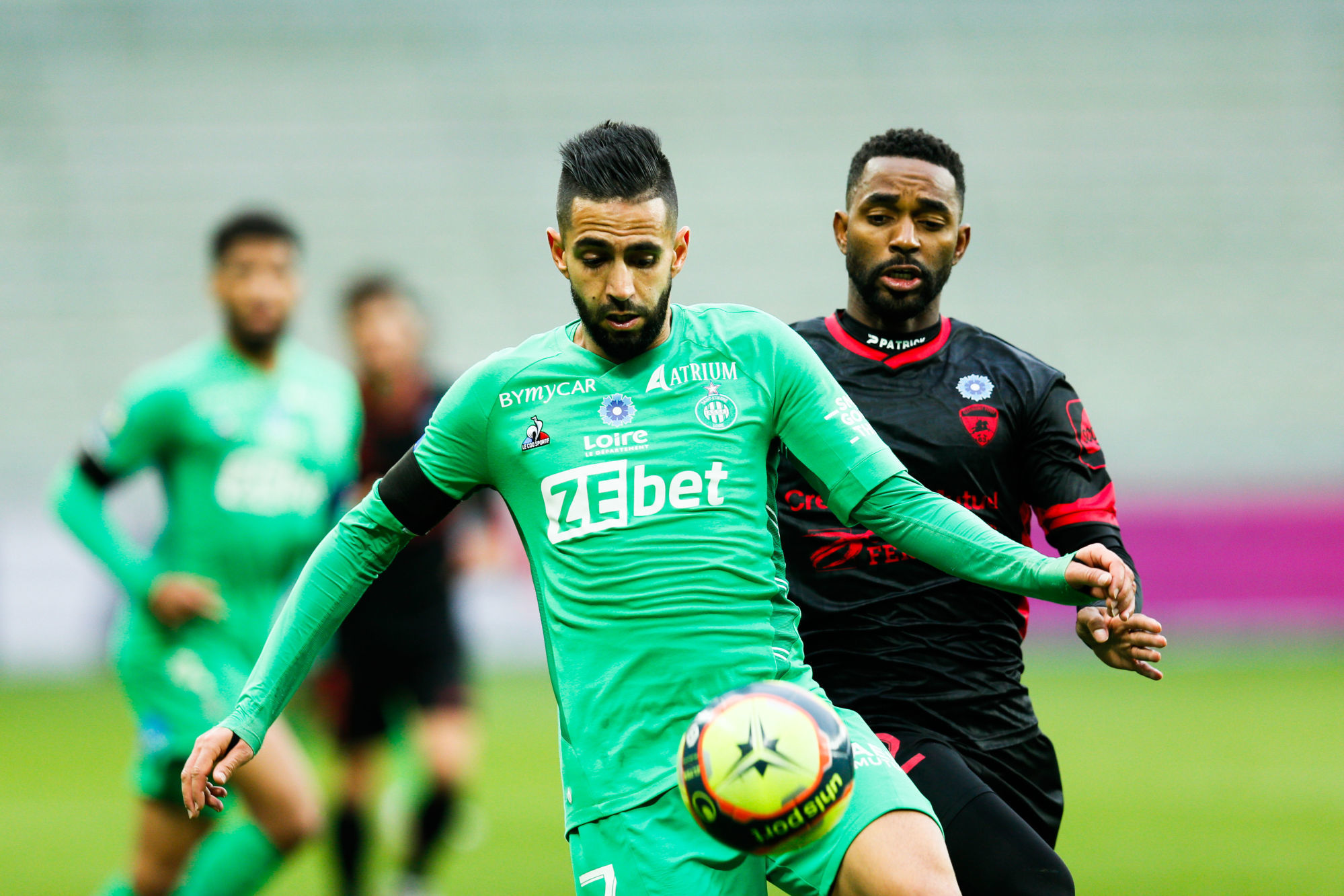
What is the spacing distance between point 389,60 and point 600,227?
840 inches

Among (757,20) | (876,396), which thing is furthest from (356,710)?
(757,20)

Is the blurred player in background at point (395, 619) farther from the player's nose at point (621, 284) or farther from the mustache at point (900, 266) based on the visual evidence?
the player's nose at point (621, 284)

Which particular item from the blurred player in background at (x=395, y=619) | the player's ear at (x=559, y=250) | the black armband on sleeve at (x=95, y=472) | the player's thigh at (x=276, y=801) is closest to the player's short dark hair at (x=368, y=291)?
the blurred player in background at (x=395, y=619)

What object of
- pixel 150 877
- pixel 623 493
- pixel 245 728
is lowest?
pixel 150 877

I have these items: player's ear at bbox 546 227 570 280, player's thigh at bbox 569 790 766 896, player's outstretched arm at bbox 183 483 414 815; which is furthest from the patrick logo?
player's outstretched arm at bbox 183 483 414 815

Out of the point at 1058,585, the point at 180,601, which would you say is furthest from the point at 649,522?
the point at 180,601

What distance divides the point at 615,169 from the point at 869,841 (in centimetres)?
161

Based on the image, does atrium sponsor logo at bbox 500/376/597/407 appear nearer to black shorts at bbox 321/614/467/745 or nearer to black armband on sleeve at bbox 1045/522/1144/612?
black armband on sleeve at bbox 1045/522/1144/612

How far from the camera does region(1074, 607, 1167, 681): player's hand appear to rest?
342 cm

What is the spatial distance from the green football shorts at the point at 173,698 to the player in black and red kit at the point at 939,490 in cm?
233

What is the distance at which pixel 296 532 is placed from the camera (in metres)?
5.95

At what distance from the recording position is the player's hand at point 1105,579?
3.35m

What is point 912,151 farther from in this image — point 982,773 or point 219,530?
point 219,530

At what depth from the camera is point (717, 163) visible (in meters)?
23.4
